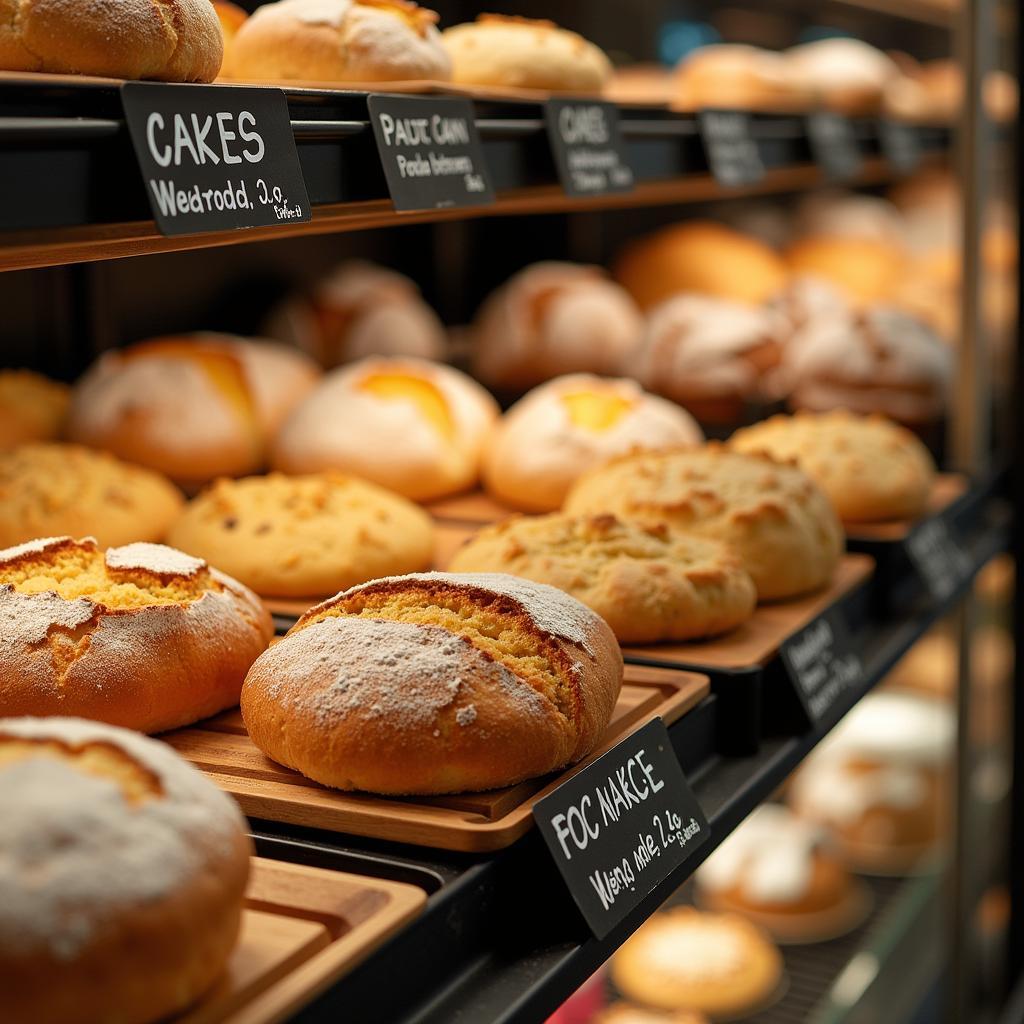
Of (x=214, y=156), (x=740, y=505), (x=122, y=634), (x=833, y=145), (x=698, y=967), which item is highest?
(x=214, y=156)

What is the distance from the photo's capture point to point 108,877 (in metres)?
0.63

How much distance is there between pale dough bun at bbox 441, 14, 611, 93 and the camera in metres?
1.54

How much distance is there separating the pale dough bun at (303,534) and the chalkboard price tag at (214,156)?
54 centimetres

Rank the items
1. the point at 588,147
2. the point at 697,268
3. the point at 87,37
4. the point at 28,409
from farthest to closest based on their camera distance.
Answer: the point at 697,268 < the point at 28,409 < the point at 588,147 < the point at 87,37

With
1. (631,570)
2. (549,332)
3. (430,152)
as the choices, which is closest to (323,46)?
(430,152)

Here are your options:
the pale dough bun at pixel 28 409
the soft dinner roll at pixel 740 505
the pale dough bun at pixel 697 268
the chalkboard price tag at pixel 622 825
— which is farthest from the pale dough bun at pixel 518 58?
the pale dough bun at pixel 697 268

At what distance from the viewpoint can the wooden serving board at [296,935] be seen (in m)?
0.71

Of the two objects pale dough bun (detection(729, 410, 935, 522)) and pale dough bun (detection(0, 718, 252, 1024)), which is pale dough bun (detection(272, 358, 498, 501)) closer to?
pale dough bun (detection(729, 410, 935, 522))

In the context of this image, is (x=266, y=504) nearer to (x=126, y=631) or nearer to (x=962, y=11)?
(x=126, y=631)

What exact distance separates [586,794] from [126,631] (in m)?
0.36

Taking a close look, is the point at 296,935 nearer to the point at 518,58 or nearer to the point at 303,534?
the point at 303,534

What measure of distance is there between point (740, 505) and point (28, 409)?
0.90m

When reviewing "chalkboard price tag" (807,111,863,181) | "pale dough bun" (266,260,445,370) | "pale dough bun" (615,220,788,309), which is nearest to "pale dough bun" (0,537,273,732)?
"pale dough bun" (266,260,445,370)

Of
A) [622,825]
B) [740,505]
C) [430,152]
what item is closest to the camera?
[622,825]
